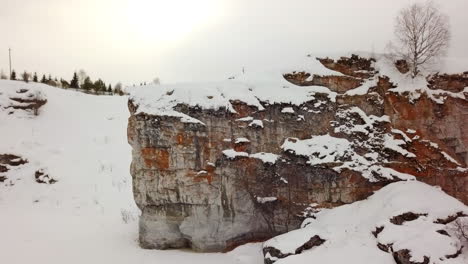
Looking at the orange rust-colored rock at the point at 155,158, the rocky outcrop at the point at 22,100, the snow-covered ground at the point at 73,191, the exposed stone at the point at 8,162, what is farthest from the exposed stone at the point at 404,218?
the rocky outcrop at the point at 22,100

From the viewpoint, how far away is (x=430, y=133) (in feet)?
47.5

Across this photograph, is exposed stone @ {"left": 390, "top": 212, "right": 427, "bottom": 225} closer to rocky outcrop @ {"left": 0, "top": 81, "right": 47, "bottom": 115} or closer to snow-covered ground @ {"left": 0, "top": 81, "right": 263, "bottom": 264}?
snow-covered ground @ {"left": 0, "top": 81, "right": 263, "bottom": 264}

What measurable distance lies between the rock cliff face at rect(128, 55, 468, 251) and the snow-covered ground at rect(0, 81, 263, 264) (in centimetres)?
138

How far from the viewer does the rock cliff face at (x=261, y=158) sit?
1389 centimetres

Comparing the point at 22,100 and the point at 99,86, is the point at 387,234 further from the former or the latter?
the point at 99,86

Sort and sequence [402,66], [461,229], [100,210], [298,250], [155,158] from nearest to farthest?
[461,229] < [298,250] < [155,158] < [402,66] < [100,210]

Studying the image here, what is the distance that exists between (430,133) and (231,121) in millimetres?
8264

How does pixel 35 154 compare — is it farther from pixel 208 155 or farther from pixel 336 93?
pixel 336 93

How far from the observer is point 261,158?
557 inches

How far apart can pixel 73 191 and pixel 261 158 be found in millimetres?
13427

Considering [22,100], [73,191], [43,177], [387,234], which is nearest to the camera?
[387,234]

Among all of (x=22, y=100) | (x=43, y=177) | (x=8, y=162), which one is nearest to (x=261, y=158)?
(x=43, y=177)

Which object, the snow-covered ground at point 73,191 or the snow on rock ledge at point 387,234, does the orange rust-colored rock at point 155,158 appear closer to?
the snow-covered ground at point 73,191

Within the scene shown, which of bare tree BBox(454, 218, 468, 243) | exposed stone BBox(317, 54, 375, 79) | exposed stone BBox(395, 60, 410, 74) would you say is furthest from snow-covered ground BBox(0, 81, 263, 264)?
exposed stone BBox(395, 60, 410, 74)
